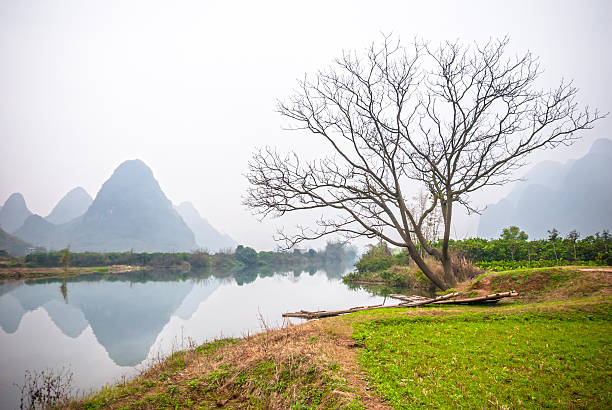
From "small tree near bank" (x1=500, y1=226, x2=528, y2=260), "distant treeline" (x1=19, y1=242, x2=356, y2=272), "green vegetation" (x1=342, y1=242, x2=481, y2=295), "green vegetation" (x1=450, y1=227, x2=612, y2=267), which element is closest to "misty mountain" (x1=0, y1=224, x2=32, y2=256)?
"distant treeline" (x1=19, y1=242, x2=356, y2=272)

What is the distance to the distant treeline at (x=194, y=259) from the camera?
45.9 metres

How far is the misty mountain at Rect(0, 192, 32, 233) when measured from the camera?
562 ft

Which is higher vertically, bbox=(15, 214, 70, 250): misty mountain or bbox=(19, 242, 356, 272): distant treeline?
bbox=(15, 214, 70, 250): misty mountain

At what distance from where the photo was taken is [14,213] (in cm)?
17850

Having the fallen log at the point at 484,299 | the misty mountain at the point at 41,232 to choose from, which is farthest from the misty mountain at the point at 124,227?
the fallen log at the point at 484,299

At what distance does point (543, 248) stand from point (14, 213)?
248m

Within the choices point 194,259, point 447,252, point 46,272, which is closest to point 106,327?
point 447,252

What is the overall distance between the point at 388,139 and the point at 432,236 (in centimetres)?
1746

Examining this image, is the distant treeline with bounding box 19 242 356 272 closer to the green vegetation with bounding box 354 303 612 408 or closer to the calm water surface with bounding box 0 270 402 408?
the calm water surface with bounding box 0 270 402 408

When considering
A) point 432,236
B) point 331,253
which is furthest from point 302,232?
point 331,253

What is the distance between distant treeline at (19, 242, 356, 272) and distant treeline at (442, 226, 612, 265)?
17349 millimetres

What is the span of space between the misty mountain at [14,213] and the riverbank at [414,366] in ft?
759

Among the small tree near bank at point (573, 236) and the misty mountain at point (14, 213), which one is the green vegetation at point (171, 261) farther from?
the misty mountain at point (14, 213)

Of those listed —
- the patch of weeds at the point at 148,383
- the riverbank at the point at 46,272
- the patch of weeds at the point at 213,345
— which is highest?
the patch of weeds at the point at 148,383
